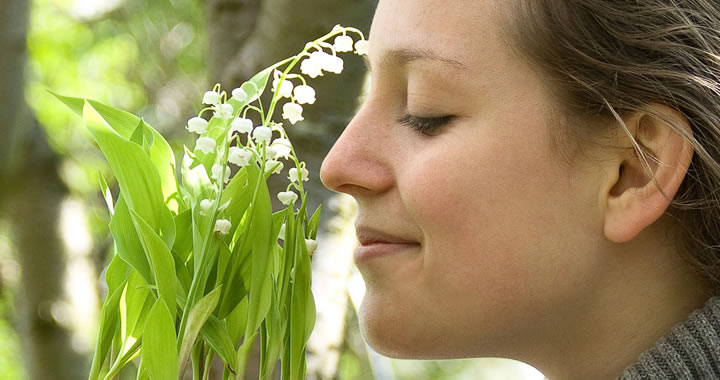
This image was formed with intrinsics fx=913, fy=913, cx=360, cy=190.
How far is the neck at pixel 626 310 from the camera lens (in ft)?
3.52

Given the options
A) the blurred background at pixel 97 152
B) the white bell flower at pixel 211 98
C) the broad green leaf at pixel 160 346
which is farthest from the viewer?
the blurred background at pixel 97 152

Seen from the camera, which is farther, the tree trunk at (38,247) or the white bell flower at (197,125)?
the tree trunk at (38,247)

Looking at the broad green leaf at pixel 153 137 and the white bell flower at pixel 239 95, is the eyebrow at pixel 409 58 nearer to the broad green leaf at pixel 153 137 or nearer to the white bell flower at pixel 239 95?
the white bell flower at pixel 239 95

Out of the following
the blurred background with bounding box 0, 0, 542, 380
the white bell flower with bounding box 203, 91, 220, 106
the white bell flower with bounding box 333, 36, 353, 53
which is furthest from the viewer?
the blurred background with bounding box 0, 0, 542, 380

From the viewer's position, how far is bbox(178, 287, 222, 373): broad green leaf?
976 mm

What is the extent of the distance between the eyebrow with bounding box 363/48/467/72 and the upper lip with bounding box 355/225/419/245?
0.64 feet

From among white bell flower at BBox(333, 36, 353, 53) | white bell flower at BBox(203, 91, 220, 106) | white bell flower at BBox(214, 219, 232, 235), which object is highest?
white bell flower at BBox(333, 36, 353, 53)

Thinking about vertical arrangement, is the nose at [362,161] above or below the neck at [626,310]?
above

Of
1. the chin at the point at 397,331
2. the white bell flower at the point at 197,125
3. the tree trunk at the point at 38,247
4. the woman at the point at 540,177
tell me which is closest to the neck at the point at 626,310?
the woman at the point at 540,177

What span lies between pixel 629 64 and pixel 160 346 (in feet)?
1.98

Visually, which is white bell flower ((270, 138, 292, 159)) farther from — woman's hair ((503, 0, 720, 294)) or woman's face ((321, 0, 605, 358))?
woman's hair ((503, 0, 720, 294))

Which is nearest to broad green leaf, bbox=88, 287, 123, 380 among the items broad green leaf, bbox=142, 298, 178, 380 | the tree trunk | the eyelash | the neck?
broad green leaf, bbox=142, 298, 178, 380

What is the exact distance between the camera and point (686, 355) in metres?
1.05

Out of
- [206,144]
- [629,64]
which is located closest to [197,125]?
[206,144]
